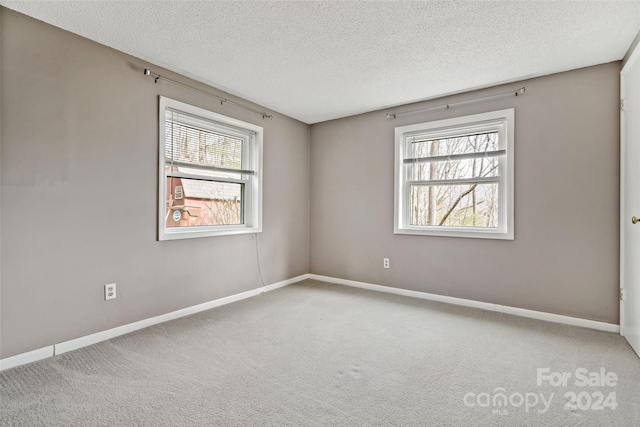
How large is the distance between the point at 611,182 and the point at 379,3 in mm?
2466

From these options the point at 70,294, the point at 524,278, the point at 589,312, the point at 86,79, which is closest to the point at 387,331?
the point at 524,278

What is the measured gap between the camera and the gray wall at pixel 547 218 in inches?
108

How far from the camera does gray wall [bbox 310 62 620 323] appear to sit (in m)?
2.75

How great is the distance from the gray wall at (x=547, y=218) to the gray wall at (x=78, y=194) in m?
2.37

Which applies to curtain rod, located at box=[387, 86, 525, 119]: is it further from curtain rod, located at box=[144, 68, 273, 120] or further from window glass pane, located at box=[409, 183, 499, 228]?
curtain rod, located at box=[144, 68, 273, 120]

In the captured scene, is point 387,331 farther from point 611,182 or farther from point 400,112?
point 400,112

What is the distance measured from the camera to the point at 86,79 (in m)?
2.43

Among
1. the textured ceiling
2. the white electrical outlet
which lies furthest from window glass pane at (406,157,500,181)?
the white electrical outlet

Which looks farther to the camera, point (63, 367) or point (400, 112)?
point (400, 112)

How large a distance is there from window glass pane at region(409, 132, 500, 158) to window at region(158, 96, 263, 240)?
1.94 metres

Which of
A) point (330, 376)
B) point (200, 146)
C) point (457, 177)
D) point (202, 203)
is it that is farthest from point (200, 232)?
point (457, 177)

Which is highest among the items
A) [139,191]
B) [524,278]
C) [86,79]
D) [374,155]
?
[86,79]

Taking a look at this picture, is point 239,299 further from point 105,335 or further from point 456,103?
point 456,103

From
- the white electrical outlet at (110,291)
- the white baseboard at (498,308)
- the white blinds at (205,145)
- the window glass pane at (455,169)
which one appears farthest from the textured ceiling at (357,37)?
the white baseboard at (498,308)
